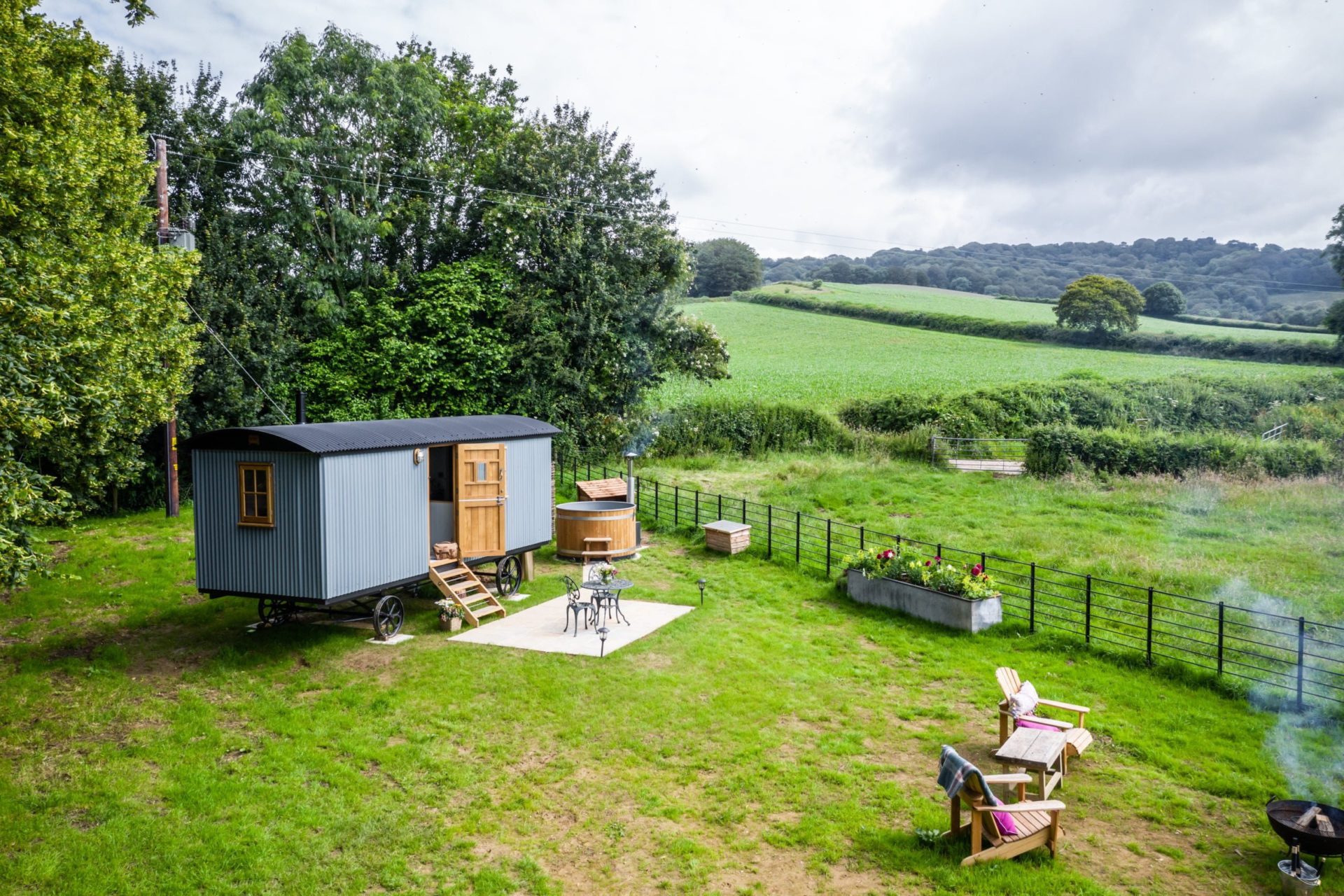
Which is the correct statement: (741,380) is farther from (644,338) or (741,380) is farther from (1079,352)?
(1079,352)

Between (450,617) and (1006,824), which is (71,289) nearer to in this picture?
(450,617)

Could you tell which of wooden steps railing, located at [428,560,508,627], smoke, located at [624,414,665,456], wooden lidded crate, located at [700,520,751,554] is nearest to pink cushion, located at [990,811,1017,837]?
wooden steps railing, located at [428,560,508,627]

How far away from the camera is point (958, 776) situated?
19.4 ft

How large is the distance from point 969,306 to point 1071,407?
18.4 meters

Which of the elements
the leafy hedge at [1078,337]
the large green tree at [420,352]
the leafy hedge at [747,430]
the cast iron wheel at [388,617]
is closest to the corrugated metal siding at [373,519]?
the cast iron wheel at [388,617]

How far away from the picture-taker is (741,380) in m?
37.5

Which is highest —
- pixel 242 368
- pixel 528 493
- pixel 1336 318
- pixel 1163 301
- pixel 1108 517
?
pixel 1163 301

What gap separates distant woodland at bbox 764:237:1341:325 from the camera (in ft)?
31.6

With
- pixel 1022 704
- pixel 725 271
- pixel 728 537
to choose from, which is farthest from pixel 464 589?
pixel 725 271

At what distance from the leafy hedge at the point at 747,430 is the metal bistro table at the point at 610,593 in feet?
53.7

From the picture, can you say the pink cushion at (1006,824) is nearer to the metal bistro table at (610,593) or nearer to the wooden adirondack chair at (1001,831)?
the wooden adirondack chair at (1001,831)

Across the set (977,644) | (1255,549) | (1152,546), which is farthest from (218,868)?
(1255,549)

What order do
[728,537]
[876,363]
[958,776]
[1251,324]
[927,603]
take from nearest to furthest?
1. [958,776]
2. [927,603]
3. [728,537]
4. [1251,324]
5. [876,363]

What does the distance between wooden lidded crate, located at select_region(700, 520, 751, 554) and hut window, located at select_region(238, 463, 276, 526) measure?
8.78 m
